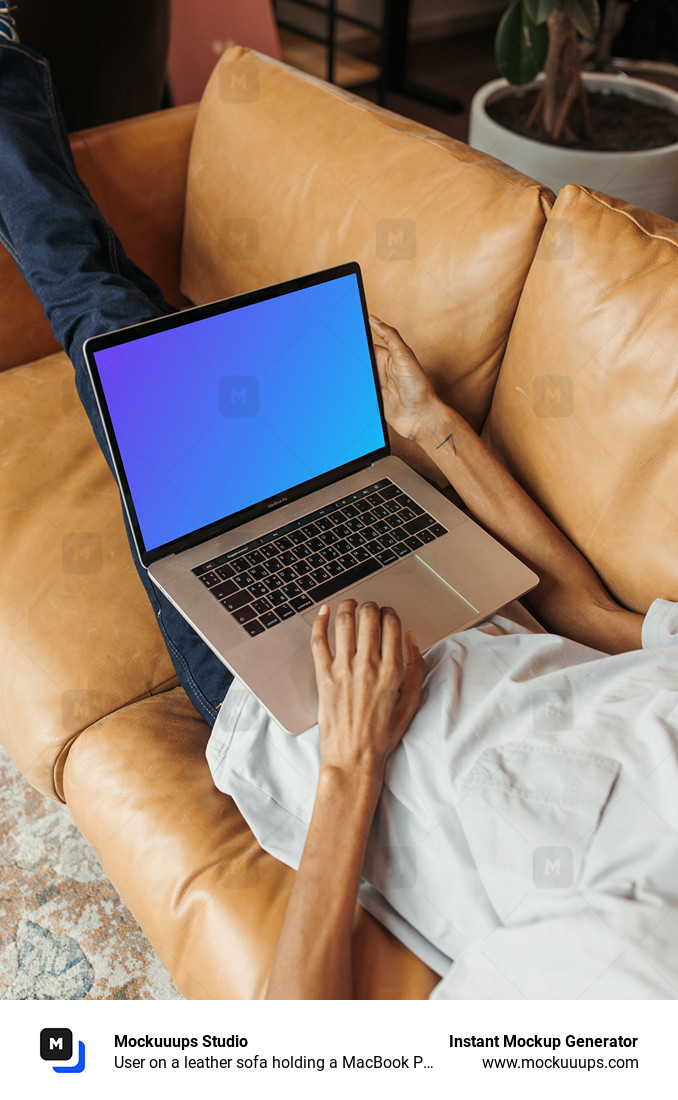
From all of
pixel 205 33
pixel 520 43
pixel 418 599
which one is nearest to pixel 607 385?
pixel 418 599

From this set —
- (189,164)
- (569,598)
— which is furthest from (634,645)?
(189,164)

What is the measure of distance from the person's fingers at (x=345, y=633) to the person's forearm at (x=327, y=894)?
11cm

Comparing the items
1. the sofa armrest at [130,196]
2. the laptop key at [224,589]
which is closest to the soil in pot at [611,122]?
the sofa armrest at [130,196]

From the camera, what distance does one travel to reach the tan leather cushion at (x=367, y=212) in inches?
41.4

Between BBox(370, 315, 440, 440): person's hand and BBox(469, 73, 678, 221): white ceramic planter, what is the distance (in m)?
1.05

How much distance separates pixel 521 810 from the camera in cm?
70

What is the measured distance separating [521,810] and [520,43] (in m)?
→ 1.78

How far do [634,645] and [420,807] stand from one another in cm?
36

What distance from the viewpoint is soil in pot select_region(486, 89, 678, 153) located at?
1.90m

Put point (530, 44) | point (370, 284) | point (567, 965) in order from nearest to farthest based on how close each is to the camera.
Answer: point (567, 965) → point (370, 284) → point (530, 44)

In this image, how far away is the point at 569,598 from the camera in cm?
98

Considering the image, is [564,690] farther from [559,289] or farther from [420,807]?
[559,289]

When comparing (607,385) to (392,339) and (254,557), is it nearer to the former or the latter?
(392,339)
